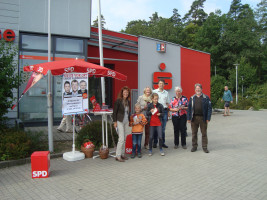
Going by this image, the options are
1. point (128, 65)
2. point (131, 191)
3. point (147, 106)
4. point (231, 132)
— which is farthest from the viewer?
point (128, 65)

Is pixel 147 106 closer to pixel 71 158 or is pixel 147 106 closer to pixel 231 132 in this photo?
pixel 71 158

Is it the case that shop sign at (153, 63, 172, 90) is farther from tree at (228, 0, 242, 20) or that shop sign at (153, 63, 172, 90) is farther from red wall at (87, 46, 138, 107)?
tree at (228, 0, 242, 20)

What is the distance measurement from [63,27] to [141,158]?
24.9 feet

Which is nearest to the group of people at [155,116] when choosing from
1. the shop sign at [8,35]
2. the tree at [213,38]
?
the shop sign at [8,35]

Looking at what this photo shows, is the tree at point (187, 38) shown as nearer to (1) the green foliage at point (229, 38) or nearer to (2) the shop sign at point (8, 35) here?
(1) the green foliage at point (229, 38)

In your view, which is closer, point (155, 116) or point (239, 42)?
point (155, 116)

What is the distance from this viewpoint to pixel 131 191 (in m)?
4.27

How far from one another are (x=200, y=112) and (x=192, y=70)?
32.3 feet

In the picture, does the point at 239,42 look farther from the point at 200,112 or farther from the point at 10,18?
the point at 200,112

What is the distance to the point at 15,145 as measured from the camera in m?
6.02

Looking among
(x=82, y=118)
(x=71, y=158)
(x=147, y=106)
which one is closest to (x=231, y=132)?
(x=147, y=106)

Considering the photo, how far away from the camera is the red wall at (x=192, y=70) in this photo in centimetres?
1582

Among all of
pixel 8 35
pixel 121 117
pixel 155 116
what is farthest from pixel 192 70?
pixel 121 117

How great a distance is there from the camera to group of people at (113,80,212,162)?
247 inches
